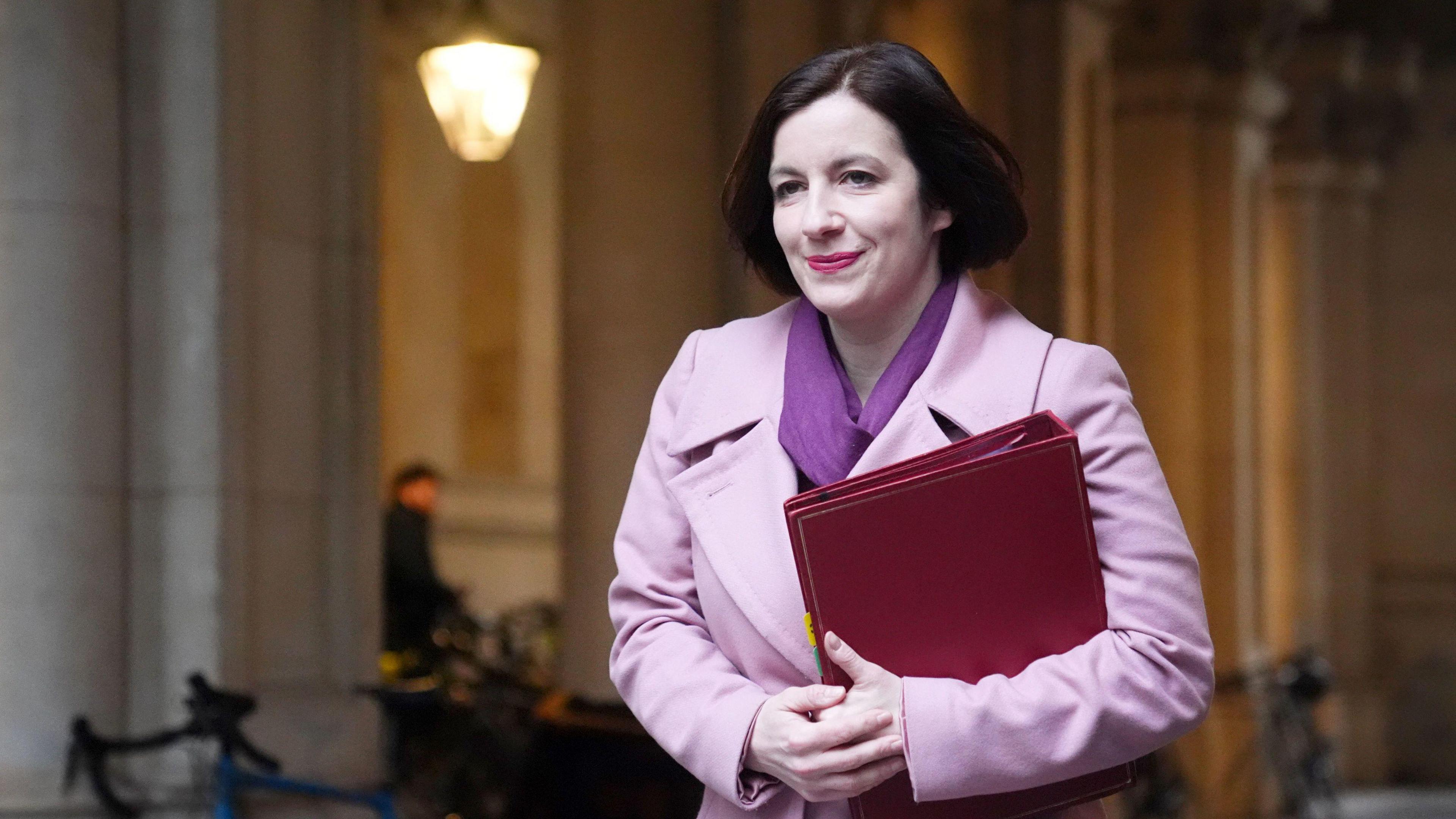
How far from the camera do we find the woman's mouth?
92.9 inches

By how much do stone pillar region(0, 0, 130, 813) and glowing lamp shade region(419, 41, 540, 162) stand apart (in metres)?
2.33

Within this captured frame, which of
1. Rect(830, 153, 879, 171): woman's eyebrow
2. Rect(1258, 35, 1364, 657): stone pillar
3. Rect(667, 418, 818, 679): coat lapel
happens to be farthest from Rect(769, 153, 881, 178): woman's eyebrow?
Rect(1258, 35, 1364, 657): stone pillar

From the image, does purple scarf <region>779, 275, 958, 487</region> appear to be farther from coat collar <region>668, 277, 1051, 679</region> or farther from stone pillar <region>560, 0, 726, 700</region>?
stone pillar <region>560, 0, 726, 700</region>

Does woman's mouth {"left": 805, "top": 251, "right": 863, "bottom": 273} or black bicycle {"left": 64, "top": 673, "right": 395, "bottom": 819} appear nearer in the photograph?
woman's mouth {"left": 805, "top": 251, "right": 863, "bottom": 273}

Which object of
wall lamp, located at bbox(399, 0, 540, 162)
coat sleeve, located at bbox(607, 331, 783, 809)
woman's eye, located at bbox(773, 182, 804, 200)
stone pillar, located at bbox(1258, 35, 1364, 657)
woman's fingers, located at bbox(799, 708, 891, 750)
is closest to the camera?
woman's fingers, located at bbox(799, 708, 891, 750)

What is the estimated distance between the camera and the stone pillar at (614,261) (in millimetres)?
7863

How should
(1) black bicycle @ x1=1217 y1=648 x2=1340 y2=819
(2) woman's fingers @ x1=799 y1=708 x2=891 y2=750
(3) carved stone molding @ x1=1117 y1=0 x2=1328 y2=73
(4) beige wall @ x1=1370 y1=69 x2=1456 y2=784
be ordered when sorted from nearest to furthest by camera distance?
(2) woman's fingers @ x1=799 y1=708 x2=891 y2=750 → (1) black bicycle @ x1=1217 y1=648 x2=1340 y2=819 → (3) carved stone molding @ x1=1117 y1=0 x2=1328 y2=73 → (4) beige wall @ x1=1370 y1=69 x2=1456 y2=784

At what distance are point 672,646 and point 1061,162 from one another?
8471 mm

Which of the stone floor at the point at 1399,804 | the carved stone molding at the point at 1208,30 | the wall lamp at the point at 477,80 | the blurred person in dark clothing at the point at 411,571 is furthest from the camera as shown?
the stone floor at the point at 1399,804

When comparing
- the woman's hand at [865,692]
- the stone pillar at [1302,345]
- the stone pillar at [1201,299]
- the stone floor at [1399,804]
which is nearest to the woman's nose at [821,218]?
the woman's hand at [865,692]

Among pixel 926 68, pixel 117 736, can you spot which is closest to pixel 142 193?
pixel 117 736

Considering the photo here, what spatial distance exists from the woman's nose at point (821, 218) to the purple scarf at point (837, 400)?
0.18 m

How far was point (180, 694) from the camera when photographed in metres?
5.37

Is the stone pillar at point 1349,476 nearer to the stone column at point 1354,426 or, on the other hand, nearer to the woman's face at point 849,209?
the stone column at point 1354,426
